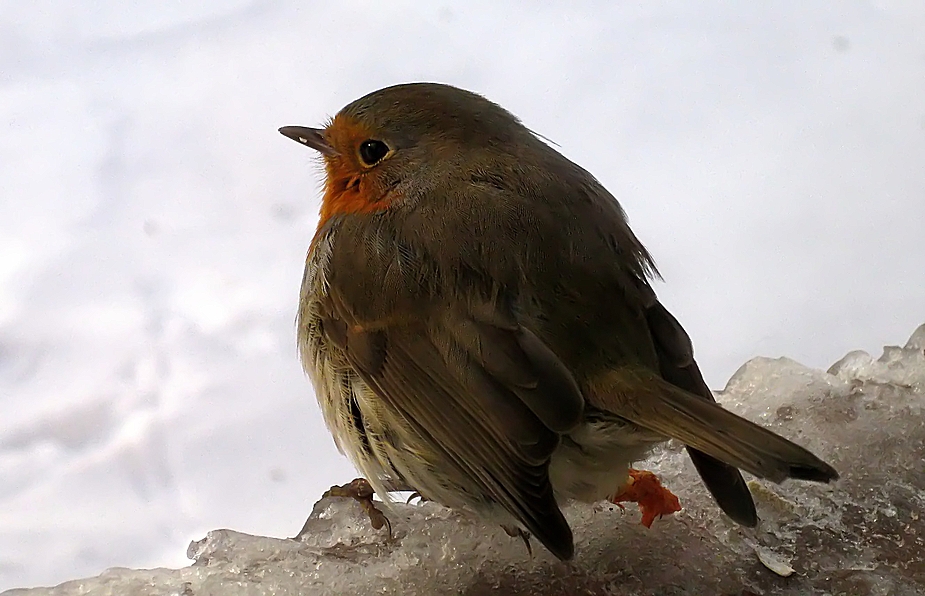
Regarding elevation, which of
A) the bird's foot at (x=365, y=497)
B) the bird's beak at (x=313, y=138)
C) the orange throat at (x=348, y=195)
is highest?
the bird's beak at (x=313, y=138)

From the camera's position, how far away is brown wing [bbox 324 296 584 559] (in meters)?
1.63

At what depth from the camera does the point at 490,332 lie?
1765mm

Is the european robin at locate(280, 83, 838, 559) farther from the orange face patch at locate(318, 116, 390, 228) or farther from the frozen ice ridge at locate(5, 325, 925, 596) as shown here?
the frozen ice ridge at locate(5, 325, 925, 596)

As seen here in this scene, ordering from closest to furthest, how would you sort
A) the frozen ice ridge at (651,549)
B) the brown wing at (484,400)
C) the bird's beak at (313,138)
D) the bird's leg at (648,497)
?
1. the brown wing at (484,400)
2. the frozen ice ridge at (651,549)
3. the bird's leg at (648,497)
4. the bird's beak at (313,138)

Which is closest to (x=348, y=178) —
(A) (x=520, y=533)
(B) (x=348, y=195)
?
(B) (x=348, y=195)

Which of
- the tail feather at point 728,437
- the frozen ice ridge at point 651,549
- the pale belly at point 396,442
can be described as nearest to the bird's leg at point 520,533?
the frozen ice ridge at point 651,549

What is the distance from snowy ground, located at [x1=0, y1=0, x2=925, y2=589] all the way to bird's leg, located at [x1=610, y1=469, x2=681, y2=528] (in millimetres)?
1049

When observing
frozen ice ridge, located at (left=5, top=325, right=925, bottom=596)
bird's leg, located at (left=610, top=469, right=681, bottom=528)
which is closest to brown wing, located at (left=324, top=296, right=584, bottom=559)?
frozen ice ridge, located at (left=5, top=325, right=925, bottom=596)

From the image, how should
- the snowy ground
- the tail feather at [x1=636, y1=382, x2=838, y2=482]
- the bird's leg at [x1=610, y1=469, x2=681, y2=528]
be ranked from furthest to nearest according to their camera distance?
the snowy ground, the bird's leg at [x1=610, y1=469, x2=681, y2=528], the tail feather at [x1=636, y1=382, x2=838, y2=482]

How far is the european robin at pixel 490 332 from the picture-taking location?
165 cm

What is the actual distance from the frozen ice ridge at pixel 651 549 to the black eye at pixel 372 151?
735 millimetres

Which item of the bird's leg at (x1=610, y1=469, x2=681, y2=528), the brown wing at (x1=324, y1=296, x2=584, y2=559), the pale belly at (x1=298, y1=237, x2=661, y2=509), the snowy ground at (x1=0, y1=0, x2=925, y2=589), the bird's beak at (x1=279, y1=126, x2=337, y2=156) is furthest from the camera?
the snowy ground at (x1=0, y1=0, x2=925, y2=589)

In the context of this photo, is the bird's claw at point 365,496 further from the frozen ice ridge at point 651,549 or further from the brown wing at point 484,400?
the brown wing at point 484,400

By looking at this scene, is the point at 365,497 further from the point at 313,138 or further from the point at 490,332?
the point at 313,138
